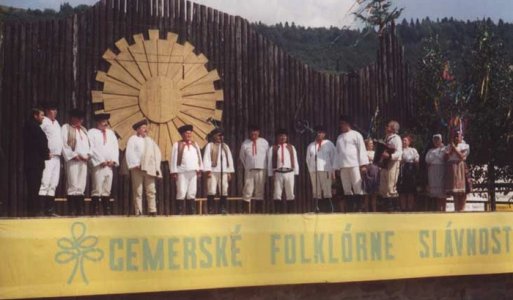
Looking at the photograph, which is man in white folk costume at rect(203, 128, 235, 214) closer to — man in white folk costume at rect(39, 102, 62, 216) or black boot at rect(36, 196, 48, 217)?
man in white folk costume at rect(39, 102, 62, 216)

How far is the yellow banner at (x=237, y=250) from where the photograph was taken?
6641 millimetres

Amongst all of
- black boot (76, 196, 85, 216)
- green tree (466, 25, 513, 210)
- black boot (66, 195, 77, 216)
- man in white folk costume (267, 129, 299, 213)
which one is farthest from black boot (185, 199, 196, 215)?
green tree (466, 25, 513, 210)

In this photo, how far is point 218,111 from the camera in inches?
470

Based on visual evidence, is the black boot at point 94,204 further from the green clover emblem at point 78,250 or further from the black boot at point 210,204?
the green clover emblem at point 78,250

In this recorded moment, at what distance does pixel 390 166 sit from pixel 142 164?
3623mm

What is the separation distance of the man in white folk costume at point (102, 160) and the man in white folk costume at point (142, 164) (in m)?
0.23

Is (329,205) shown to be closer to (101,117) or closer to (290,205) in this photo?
(290,205)

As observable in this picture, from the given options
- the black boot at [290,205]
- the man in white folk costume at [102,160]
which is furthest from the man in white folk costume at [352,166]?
the man in white folk costume at [102,160]

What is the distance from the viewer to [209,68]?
1187cm

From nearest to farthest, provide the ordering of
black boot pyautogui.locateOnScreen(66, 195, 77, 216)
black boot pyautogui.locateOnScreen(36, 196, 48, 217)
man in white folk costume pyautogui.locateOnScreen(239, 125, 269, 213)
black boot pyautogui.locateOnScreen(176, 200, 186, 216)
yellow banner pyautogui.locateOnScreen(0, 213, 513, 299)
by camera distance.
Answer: yellow banner pyautogui.locateOnScreen(0, 213, 513, 299), black boot pyautogui.locateOnScreen(36, 196, 48, 217), black boot pyautogui.locateOnScreen(66, 195, 77, 216), black boot pyautogui.locateOnScreen(176, 200, 186, 216), man in white folk costume pyautogui.locateOnScreen(239, 125, 269, 213)

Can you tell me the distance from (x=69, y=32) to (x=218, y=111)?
2602 mm

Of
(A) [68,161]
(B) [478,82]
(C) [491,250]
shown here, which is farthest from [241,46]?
(C) [491,250]

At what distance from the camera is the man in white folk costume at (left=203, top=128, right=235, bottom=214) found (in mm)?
10969

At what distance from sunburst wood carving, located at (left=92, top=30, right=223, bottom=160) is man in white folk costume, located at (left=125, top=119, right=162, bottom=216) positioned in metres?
0.71
